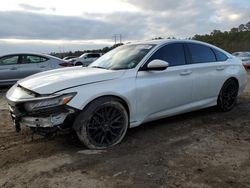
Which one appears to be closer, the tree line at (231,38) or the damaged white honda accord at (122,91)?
the damaged white honda accord at (122,91)

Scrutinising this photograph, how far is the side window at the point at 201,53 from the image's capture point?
695cm

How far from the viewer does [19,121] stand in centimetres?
521

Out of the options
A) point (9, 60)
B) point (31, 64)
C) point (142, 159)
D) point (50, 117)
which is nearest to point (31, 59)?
point (31, 64)

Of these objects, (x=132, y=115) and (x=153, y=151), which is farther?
(x=132, y=115)

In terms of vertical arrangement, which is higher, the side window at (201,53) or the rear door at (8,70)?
the side window at (201,53)

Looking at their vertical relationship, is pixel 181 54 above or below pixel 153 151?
above

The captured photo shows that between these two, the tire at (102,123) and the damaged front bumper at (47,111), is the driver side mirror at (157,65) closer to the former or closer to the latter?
the tire at (102,123)

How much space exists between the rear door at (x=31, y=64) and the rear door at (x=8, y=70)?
Answer: 0.54 feet

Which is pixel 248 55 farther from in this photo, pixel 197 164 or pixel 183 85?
pixel 197 164

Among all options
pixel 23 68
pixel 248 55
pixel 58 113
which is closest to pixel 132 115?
pixel 58 113

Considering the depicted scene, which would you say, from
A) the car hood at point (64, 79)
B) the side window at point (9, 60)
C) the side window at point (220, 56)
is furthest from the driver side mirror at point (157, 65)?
the side window at point (9, 60)

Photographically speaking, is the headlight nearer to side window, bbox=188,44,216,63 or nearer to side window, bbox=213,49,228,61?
side window, bbox=188,44,216,63

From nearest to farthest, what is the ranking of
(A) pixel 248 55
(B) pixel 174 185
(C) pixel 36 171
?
(B) pixel 174 185 < (C) pixel 36 171 < (A) pixel 248 55

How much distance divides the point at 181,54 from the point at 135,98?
5.01 feet
